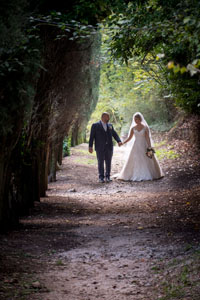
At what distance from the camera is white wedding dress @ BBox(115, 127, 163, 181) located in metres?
13.5

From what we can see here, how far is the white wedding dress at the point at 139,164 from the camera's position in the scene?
44.4 feet

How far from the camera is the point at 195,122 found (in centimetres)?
1681

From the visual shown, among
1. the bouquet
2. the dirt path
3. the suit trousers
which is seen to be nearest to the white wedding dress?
the bouquet

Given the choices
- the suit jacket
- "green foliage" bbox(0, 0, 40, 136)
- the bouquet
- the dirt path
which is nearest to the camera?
the dirt path

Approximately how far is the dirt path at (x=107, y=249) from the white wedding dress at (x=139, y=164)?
9.59ft

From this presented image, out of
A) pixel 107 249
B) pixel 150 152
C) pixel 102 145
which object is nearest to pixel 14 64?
pixel 107 249

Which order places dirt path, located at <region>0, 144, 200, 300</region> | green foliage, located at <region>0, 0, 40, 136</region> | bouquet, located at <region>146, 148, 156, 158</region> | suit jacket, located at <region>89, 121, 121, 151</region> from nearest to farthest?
dirt path, located at <region>0, 144, 200, 300</region>
green foliage, located at <region>0, 0, 40, 136</region>
bouquet, located at <region>146, 148, 156, 158</region>
suit jacket, located at <region>89, 121, 121, 151</region>

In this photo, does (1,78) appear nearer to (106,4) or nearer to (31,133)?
(31,133)

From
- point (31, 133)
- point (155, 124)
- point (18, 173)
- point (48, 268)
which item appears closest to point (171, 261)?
point (48, 268)

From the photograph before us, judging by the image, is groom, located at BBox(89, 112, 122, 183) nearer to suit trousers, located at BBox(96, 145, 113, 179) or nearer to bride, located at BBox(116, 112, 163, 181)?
suit trousers, located at BBox(96, 145, 113, 179)

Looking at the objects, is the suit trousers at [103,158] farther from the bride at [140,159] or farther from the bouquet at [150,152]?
the bouquet at [150,152]

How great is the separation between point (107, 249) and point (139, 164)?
814 cm

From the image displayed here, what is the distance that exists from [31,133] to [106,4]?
123 inches

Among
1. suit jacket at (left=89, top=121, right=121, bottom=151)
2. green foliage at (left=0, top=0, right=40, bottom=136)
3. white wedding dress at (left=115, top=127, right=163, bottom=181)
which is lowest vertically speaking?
white wedding dress at (left=115, top=127, right=163, bottom=181)
